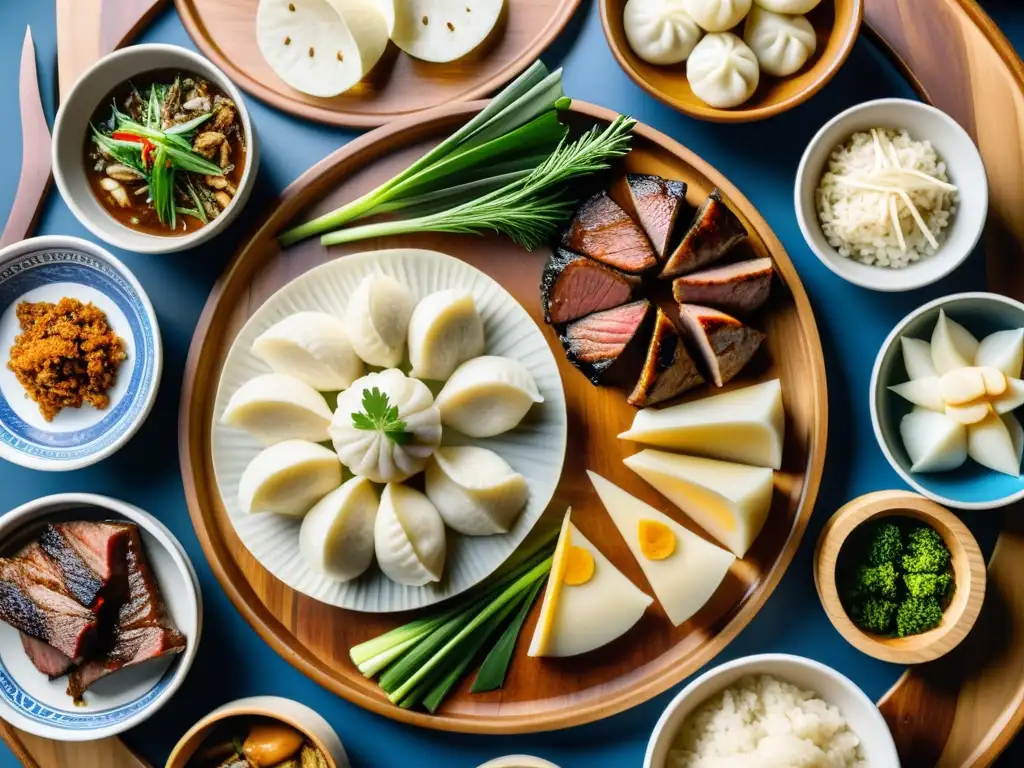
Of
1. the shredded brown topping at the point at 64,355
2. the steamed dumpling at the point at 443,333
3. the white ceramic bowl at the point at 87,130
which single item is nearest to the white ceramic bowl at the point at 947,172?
the steamed dumpling at the point at 443,333

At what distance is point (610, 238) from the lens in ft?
7.38

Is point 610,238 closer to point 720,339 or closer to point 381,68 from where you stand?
point 720,339

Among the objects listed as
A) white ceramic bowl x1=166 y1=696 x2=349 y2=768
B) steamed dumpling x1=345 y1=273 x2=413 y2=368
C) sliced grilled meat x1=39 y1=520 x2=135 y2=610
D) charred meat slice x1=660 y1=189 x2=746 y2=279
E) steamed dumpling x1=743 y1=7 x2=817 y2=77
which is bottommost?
white ceramic bowl x1=166 y1=696 x2=349 y2=768

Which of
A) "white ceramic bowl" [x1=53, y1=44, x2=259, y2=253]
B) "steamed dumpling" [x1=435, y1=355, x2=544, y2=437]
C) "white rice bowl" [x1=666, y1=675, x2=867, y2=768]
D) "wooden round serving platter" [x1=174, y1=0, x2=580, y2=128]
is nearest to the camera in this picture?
"white rice bowl" [x1=666, y1=675, x2=867, y2=768]

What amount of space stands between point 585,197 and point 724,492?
0.85 metres

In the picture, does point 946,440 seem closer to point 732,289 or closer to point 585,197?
point 732,289

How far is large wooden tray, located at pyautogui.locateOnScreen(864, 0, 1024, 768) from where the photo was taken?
7.13 ft

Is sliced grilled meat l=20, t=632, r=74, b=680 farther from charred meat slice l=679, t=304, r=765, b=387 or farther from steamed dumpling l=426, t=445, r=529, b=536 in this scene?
charred meat slice l=679, t=304, r=765, b=387

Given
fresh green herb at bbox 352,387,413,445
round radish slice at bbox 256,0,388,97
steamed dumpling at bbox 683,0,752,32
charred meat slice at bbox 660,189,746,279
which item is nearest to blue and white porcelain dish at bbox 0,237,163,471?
fresh green herb at bbox 352,387,413,445

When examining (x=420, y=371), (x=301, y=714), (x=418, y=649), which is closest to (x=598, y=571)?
(x=418, y=649)

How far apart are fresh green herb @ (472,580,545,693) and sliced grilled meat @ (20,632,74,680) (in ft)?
3.45

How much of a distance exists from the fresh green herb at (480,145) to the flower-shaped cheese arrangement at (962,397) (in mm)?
1072

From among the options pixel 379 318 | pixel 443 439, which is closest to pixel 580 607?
pixel 443 439

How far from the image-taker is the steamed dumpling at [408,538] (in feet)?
6.88
